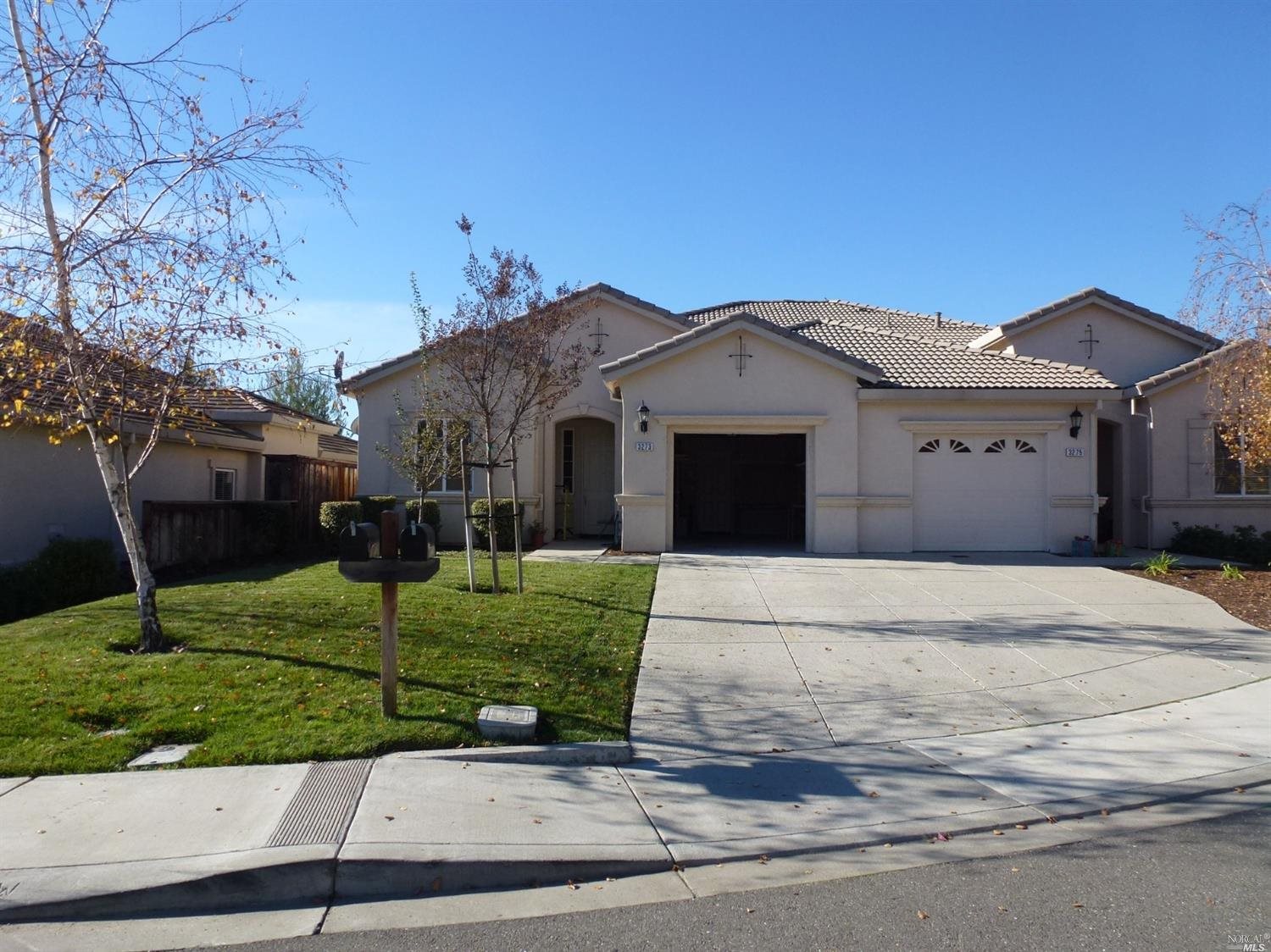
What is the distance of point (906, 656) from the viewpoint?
9023mm

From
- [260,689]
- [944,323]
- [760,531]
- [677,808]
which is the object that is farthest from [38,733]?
[944,323]

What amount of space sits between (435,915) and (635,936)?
97 cm

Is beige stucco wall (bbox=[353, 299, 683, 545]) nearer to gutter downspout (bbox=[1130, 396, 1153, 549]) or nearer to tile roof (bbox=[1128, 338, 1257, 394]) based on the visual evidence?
tile roof (bbox=[1128, 338, 1257, 394])

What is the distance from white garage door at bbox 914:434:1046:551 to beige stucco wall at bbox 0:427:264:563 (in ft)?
46.4

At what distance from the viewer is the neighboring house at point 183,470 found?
13758 millimetres

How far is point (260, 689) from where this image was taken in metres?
7.16

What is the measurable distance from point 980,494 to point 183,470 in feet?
50.4

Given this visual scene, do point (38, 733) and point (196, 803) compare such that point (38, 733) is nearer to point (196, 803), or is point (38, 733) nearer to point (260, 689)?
point (260, 689)

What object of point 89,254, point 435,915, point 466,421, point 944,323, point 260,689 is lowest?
point 435,915

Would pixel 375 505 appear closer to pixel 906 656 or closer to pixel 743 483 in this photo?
pixel 743 483

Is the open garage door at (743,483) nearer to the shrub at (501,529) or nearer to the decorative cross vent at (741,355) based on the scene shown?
the decorative cross vent at (741,355)

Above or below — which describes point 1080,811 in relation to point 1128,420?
below

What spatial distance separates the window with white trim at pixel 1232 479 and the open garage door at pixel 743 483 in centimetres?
899

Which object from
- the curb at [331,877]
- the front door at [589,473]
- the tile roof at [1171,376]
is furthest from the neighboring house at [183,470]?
the tile roof at [1171,376]
